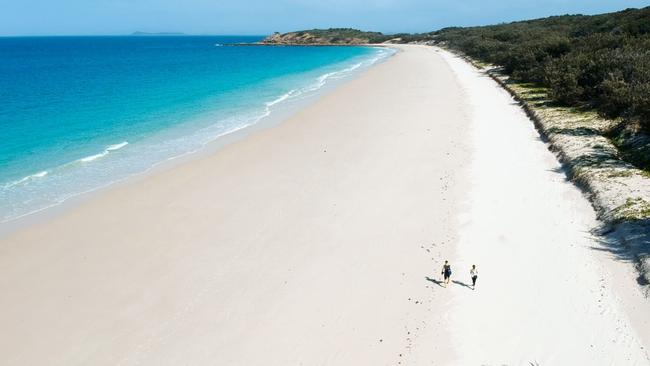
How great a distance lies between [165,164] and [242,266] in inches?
418

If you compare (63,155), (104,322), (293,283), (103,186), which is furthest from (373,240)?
(63,155)

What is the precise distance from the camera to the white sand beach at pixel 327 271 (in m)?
8.95

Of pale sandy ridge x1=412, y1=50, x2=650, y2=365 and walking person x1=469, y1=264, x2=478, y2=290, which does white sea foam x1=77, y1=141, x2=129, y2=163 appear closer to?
pale sandy ridge x1=412, y1=50, x2=650, y2=365

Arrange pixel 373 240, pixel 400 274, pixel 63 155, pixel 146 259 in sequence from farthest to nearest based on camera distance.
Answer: pixel 63 155 < pixel 373 240 < pixel 146 259 < pixel 400 274

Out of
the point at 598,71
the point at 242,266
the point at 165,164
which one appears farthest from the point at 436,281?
the point at 598,71

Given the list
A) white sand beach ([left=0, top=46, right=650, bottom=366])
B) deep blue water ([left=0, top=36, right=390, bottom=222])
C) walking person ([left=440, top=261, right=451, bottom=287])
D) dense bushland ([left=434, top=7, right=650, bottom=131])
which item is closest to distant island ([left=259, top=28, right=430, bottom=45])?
deep blue water ([left=0, top=36, right=390, bottom=222])

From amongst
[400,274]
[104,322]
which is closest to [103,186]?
[104,322]

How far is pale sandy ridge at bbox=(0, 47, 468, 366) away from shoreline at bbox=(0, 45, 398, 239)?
24.0 inches

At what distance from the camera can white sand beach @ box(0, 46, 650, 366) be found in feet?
29.3

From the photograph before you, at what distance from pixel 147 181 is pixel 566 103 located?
2319 centimetres

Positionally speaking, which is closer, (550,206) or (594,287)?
(594,287)

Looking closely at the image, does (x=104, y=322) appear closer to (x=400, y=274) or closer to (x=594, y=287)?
(x=400, y=274)

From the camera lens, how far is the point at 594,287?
10.4 m

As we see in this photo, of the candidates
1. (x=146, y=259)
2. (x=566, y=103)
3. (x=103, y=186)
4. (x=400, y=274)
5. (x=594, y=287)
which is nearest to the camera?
(x=594, y=287)
